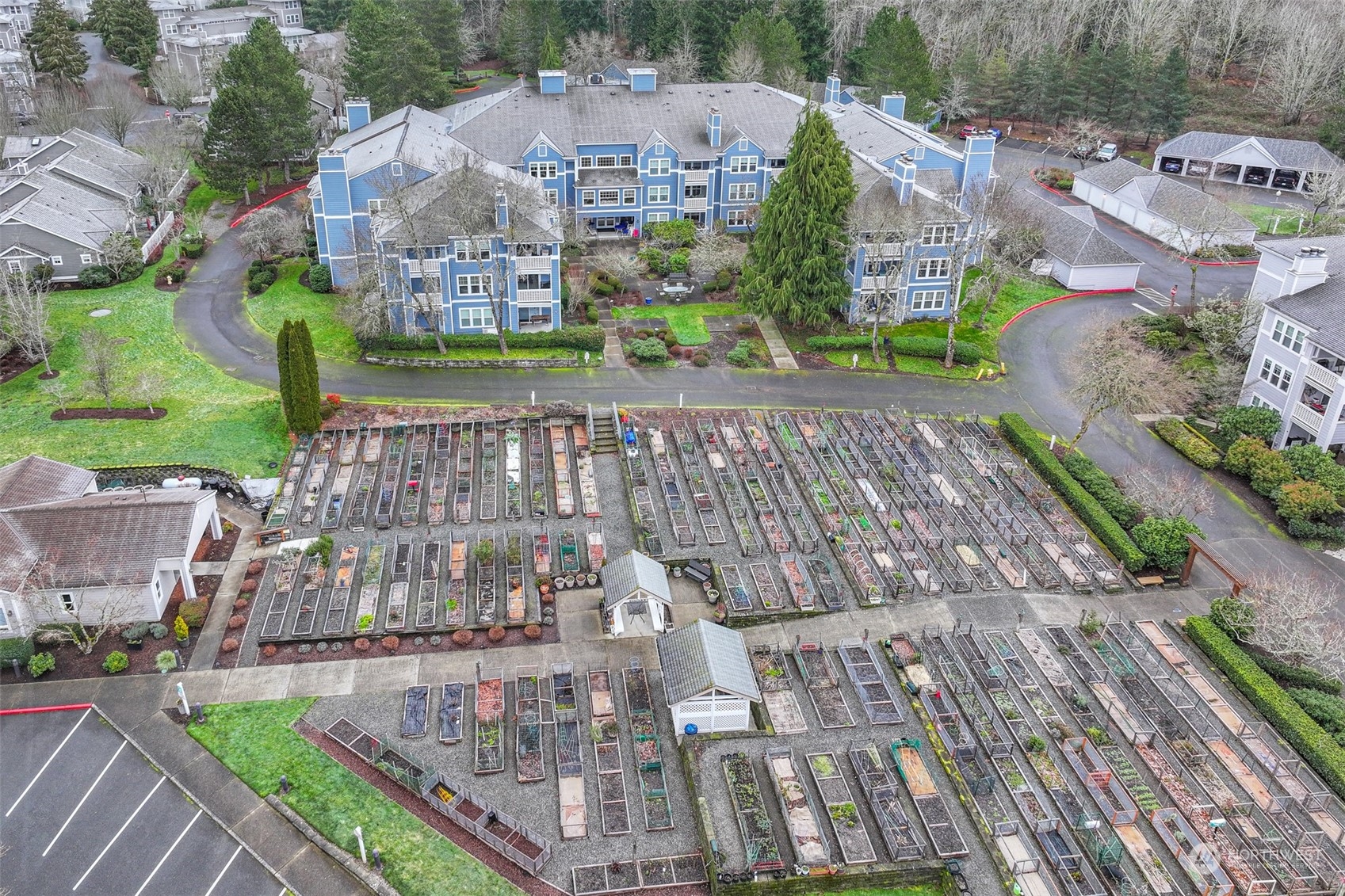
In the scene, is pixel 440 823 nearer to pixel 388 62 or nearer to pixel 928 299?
pixel 928 299

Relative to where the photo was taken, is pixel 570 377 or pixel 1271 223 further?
pixel 1271 223

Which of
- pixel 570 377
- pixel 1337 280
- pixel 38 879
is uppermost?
pixel 1337 280

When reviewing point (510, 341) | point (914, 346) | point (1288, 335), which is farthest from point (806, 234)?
point (1288, 335)

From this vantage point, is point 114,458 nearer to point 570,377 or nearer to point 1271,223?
point 570,377

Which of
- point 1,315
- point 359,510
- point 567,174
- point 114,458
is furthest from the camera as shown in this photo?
point 567,174

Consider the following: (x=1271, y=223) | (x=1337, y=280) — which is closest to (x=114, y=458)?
(x=1337, y=280)

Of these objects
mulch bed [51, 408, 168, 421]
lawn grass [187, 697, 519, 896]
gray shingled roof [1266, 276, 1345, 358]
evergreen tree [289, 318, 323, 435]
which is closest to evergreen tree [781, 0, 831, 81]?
gray shingled roof [1266, 276, 1345, 358]

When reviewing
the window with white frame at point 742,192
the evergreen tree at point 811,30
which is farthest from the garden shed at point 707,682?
the evergreen tree at point 811,30
